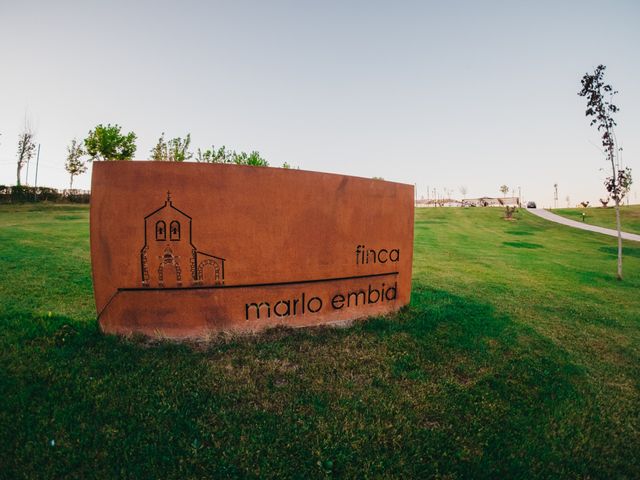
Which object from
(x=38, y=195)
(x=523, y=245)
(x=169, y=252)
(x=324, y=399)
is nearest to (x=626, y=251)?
(x=523, y=245)

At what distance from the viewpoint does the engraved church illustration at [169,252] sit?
14.7 feet

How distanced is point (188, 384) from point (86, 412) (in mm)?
907

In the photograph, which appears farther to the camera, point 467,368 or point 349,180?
point 349,180

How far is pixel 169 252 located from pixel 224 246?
0.73 m

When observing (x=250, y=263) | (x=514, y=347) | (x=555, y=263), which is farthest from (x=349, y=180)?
(x=555, y=263)

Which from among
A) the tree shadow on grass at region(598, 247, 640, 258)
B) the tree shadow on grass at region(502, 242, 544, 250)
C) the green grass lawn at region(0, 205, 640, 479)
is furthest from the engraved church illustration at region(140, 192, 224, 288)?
the tree shadow on grass at region(598, 247, 640, 258)

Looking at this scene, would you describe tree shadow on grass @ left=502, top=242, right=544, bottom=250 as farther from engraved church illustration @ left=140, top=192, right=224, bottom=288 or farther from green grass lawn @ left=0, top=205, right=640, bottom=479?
engraved church illustration @ left=140, top=192, right=224, bottom=288

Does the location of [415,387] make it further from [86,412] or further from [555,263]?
[555,263]

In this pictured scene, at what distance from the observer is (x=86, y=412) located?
9.93 feet

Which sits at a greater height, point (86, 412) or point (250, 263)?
point (250, 263)

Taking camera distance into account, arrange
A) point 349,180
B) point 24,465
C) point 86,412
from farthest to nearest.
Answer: point 349,180, point 86,412, point 24,465

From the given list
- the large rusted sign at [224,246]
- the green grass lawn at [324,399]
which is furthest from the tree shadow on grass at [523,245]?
the large rusted sign at [224,246]

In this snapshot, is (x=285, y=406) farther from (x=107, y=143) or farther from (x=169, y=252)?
(x=107, y=143)

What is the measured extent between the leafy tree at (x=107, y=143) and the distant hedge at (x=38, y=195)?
5519 mm
